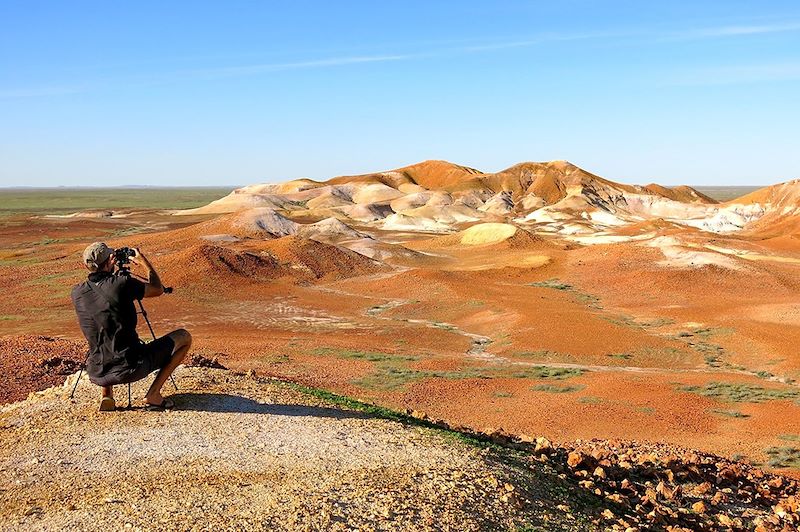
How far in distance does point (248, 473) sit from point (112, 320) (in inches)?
96.2

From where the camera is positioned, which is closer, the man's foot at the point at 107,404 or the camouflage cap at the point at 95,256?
the camouflage cap at the point at 95,256

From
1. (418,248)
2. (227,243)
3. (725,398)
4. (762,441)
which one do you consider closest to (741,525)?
(762,441)

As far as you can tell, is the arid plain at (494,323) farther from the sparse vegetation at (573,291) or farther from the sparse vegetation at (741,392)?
the sparse vegetation at (573,291)

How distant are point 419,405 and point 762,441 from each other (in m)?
7.55

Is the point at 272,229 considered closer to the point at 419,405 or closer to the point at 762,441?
the point at 419,405

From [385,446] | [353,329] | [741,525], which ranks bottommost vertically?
[353,329]

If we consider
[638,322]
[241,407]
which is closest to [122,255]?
[241,407]

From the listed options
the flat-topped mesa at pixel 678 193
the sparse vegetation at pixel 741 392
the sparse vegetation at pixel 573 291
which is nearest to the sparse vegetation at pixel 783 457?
the sparse vegetation at pixel 741 392

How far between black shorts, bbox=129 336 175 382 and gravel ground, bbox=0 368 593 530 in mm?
621

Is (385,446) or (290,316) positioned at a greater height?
(385,446)

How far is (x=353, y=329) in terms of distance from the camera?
31.0m

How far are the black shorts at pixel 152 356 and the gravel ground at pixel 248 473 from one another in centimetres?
62

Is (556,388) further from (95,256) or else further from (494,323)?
(95,256)

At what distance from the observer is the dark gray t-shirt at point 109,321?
8039 millimetres
